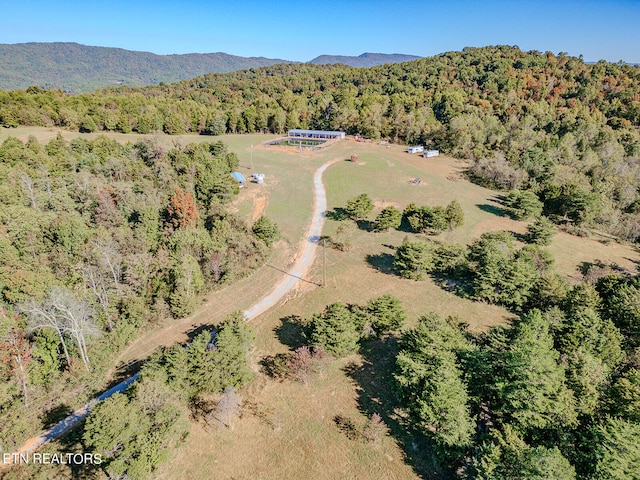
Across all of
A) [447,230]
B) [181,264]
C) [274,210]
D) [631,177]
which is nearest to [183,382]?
[181,264]

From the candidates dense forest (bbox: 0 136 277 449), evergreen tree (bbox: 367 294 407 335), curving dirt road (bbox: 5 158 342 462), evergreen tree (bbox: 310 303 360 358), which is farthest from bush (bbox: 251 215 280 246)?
evergreen tree (bbox: 367 294 407 335)

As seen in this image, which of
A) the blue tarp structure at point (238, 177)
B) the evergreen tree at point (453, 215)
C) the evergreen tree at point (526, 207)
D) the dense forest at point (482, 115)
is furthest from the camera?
the dense forest at point (482, 115)

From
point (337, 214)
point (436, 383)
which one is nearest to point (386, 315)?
point (436, 383)

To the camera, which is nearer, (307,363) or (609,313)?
(307,363)

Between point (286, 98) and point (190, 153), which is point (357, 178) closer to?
point (190, 153)

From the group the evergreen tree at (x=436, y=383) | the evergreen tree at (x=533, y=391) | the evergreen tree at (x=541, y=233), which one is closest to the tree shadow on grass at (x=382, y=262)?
the evergreen tree at (x=436, y=383)

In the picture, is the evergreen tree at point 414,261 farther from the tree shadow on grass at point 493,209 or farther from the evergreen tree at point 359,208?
the tree shadow on grass at point 493,209
